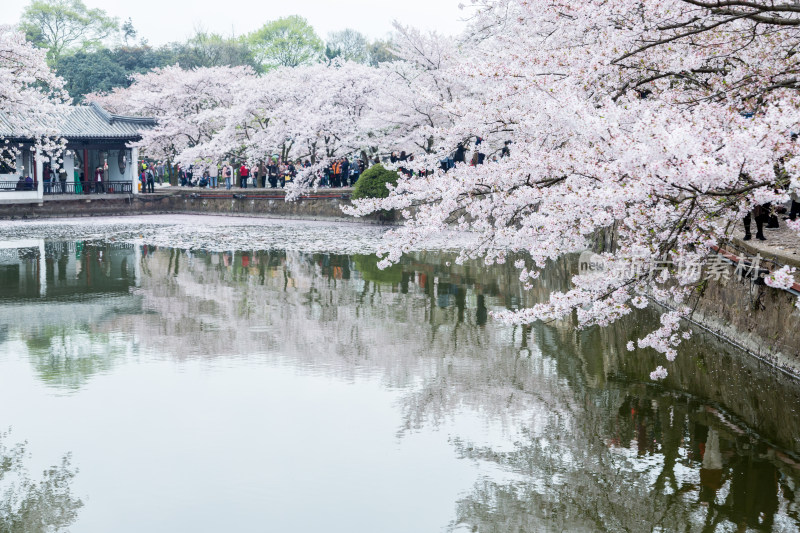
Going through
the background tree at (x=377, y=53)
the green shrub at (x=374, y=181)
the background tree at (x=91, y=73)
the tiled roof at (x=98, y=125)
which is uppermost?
the background tree at (x=377, y=53)

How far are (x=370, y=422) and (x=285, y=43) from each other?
246 feet

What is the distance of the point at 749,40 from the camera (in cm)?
952

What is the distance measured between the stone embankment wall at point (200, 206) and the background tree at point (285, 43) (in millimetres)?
35522

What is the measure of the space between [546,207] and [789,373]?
478 cm

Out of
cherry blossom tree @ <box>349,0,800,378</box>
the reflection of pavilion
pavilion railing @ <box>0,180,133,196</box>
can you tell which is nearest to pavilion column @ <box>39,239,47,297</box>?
the reflection of pavilion

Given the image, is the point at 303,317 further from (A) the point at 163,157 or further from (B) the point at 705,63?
(A) the point at 163,157

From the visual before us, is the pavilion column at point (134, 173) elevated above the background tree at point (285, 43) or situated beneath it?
situated beneath

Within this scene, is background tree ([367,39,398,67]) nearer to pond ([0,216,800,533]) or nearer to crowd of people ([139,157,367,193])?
crowd of people ([139,157,367,193])

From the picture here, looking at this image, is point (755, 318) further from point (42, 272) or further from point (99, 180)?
point (99, 180)

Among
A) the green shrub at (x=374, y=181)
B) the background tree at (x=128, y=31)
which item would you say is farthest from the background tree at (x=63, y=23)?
the green shrub at (x=374, y=181)

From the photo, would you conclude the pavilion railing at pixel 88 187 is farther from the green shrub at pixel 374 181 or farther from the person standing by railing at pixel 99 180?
the green shrub at pixel 374 181

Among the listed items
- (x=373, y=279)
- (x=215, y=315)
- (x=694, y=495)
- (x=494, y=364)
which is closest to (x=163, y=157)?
(x=373, y=279)

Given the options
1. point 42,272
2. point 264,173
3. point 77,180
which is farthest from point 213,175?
point 42,272

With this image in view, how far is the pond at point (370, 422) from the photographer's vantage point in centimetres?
734
